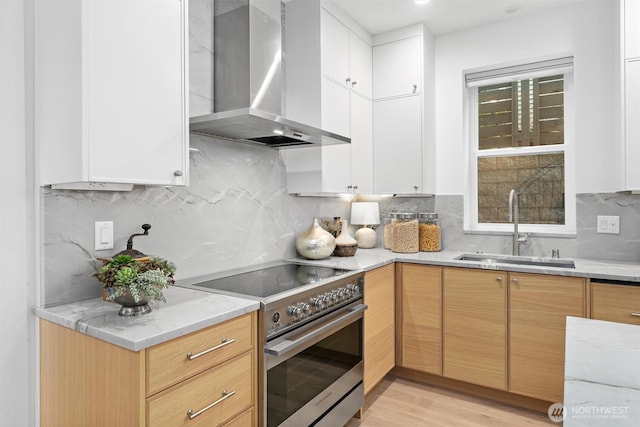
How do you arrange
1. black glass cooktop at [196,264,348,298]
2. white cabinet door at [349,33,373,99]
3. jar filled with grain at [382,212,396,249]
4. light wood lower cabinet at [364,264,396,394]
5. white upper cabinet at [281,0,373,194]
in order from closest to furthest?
black glass cooktop at [196,264,348,298], light wood lower cabinet at [364,264,396,394], white upper cabinet at [281,0,373,194], white cabinet door at [349,33,373,99], jar filled with grain at [382,212,396,249]

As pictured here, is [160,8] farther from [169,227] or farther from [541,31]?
[541,31]

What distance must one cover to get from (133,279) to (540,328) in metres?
2.30

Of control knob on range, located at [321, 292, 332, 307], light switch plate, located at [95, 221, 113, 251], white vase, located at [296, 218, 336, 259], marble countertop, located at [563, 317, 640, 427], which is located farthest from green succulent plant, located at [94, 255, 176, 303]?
white vase, located at [296, 218, 336, 259]

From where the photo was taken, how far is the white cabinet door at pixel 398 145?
10.2ft

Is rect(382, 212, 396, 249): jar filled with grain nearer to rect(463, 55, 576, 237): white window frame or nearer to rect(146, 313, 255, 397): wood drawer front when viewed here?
rect(463, 55, 576, 237): white window frame

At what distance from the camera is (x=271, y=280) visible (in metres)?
2.08

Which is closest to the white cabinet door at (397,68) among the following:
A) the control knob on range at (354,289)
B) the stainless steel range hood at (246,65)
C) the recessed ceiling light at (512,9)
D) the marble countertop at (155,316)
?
the recessed ceiling light at (512,9)

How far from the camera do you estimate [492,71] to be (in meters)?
3.19

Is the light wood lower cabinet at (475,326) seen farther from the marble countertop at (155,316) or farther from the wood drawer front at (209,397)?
the wood drawer front at (209,397)

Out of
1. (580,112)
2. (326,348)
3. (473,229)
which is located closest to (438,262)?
(473,229)

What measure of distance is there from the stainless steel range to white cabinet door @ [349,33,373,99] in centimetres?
154

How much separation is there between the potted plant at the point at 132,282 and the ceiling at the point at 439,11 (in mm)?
2266

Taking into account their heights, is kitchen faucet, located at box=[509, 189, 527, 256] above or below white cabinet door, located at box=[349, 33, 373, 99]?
below

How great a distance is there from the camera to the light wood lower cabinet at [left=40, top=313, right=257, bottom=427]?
1186 millimetres
